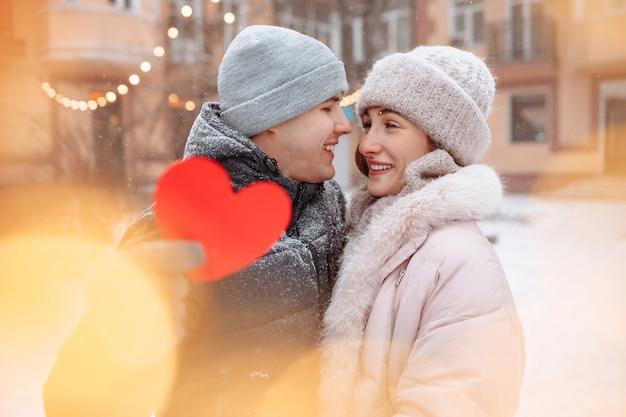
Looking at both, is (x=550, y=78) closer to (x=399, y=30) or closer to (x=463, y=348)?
(x=399, y=30)

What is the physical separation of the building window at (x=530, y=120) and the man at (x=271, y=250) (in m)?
15.2

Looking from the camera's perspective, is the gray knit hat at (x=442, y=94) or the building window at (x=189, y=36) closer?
the gray knit hat at (x=442, y=94)

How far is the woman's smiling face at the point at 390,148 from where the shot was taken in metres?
1.54

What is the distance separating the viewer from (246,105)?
1579 mm

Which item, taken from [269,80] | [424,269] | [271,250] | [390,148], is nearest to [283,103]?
[269,80]

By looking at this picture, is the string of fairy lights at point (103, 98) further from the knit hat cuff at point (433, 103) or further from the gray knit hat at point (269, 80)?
the knit hat cuff at point (433, 103)

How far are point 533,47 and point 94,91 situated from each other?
12.9 m

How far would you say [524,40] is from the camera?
15656 millimetres

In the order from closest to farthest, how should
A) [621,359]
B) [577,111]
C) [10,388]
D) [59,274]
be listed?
1. [10,388]
2. [621,359]
3. [59,274]
4. [577,111]

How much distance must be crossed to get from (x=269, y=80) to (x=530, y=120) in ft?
52.0

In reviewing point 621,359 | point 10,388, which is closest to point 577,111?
point 621,359

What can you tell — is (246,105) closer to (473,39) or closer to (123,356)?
(123,356)

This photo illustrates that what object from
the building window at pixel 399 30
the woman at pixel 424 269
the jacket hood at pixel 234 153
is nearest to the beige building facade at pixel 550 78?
the building window at pixel 399 30

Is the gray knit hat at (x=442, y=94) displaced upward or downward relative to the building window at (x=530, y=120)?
upward
